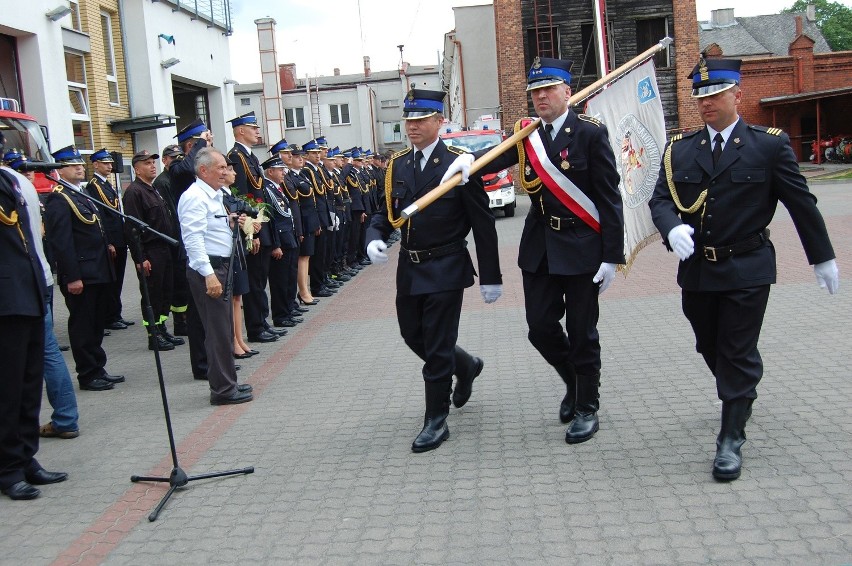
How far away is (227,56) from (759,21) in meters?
48.2

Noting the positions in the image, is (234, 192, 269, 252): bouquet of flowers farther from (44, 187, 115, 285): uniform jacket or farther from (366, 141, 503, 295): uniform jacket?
(366, 141, 503, 295): uniform jacket

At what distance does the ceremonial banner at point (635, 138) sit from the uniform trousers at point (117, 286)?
5381 millimetres

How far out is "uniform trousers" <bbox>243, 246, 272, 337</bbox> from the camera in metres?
9.46

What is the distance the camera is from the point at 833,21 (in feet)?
281

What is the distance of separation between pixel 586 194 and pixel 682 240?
2.66 feet

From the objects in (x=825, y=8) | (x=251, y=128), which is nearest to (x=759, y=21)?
(x=825, y=8)

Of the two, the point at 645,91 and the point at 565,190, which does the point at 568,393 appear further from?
the point at 645,91

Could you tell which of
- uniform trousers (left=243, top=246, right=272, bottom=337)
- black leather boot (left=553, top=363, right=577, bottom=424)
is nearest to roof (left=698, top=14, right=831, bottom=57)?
uniform trousers (left=243, top=246, right=272, bottom=337)

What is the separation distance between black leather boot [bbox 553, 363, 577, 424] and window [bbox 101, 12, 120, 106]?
60.8 feet

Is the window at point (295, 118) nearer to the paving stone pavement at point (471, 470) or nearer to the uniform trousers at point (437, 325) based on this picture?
the paving stone pavement at point (471, 470)

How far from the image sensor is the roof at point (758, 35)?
58.4 m

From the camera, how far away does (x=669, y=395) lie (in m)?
6.26

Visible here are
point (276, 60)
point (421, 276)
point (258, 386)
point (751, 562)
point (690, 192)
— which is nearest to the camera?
point (751, 562)

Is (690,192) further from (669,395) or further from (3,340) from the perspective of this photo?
(3,340)
